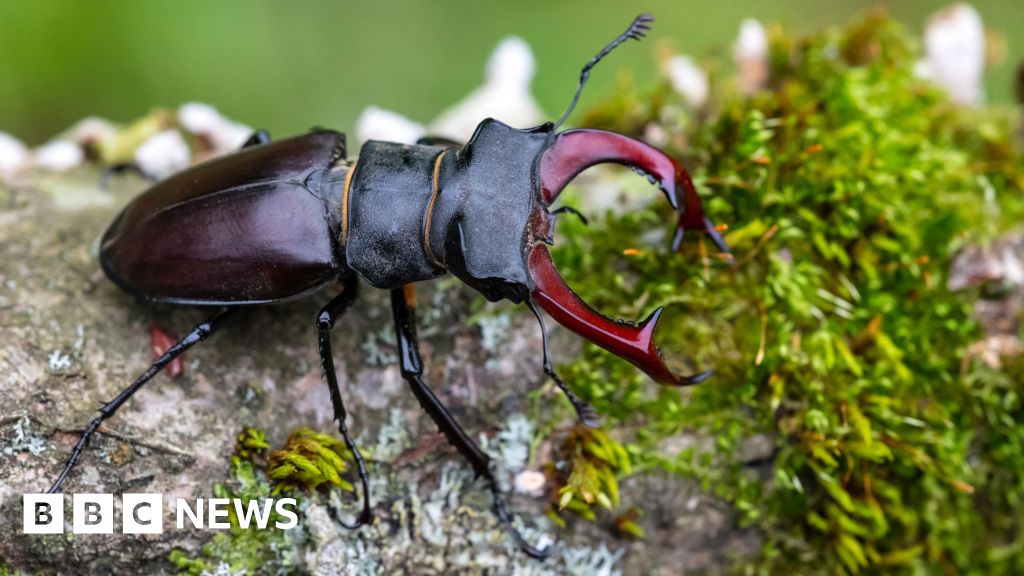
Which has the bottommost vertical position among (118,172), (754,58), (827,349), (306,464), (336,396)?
(306,464)

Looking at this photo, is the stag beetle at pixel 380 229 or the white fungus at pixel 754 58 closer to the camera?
the stag beetle at pixel 380 229

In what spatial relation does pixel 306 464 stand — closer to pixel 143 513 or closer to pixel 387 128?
pixel 143 513

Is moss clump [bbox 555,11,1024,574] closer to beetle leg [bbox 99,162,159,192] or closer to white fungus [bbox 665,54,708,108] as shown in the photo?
white fungus [bbox 665,54,708,108]

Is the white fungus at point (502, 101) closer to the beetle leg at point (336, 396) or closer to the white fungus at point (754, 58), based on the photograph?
the white fungus at point (754, 58)

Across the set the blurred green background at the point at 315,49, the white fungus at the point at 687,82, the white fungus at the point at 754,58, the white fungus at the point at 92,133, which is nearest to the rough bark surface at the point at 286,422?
the white fungus at the point at 92,133

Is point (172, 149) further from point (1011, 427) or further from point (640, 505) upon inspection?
point (1011, 427)

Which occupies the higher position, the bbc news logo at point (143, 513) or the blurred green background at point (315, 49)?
the blurred green background at point (315, 49)

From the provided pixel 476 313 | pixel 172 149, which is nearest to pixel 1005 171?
pixel 476 313

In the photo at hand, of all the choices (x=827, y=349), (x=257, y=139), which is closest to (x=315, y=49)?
(x=257, y=139)
